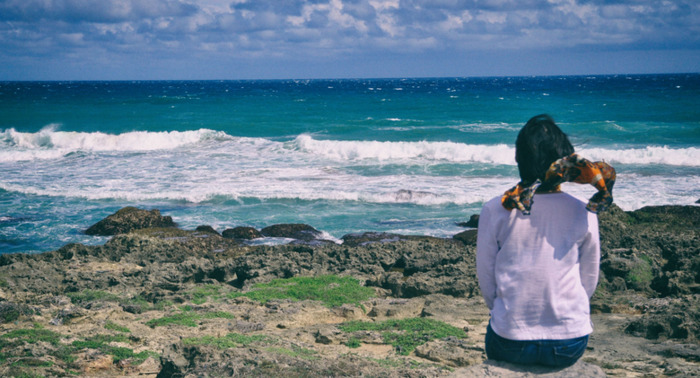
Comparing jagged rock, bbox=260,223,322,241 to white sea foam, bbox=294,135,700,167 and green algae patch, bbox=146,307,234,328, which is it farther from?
white sea foam, bbox=294,135,700,167

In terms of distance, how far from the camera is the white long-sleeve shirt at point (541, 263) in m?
2.74

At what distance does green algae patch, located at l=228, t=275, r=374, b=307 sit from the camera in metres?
7.37

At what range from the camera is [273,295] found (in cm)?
750

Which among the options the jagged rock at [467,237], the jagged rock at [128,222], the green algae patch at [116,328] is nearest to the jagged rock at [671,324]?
the green algae patch at [116,328]

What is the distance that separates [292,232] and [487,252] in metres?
11.3

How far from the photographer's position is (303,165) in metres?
25.1

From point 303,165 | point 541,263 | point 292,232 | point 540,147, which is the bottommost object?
point 292,232

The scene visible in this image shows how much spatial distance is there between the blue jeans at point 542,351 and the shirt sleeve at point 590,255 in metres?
0.27

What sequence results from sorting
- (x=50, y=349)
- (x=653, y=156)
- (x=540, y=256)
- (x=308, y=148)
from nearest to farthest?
(x=540, y=256) < (x=50, y=349) < (x=653, y=156) < (x=308, y=148)

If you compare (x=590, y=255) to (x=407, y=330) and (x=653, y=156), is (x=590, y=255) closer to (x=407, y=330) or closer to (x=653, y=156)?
(x=407, y=330)

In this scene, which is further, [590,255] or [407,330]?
[407,330]

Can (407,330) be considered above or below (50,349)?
below

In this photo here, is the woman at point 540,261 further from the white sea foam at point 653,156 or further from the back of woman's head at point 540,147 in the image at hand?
the white sea foam at point 653,156

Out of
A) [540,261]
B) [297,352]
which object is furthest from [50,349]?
[540,261]
